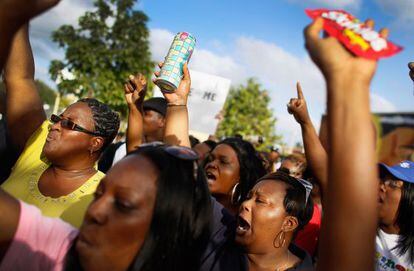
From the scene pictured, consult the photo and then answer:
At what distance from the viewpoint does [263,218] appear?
236cm

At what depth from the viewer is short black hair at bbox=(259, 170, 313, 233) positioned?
2451 millimetres

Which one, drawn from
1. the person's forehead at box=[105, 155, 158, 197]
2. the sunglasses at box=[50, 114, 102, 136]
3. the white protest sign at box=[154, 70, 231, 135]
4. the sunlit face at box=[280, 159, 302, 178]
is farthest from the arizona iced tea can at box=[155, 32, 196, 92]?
the white protest sign at box=[154, 70, 231, 135]

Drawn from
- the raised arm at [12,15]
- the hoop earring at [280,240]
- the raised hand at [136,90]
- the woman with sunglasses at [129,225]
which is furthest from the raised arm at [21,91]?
the hoop earring at [280,240]

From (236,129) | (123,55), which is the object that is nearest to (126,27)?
(123,55)

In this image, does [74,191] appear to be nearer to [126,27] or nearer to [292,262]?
[292,262]

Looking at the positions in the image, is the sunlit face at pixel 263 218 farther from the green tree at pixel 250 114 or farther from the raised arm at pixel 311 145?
the green tree at pixel 250 114

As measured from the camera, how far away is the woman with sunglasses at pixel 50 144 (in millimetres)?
2158

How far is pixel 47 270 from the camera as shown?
1.48 m

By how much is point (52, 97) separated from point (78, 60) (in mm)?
54797

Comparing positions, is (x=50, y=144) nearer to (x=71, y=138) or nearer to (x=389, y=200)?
(x=71, y=138)

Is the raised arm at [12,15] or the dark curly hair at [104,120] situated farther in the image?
the dark curly hair at [104,120]

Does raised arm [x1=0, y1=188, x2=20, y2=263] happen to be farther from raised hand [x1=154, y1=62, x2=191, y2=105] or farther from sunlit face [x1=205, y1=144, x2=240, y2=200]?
sunlit face [x1=205, y1=144, x2=240, y2=200]

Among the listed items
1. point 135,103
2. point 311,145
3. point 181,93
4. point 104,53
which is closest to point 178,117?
point 181,93

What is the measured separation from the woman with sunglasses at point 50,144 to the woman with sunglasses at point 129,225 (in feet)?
Answer: 1.97
